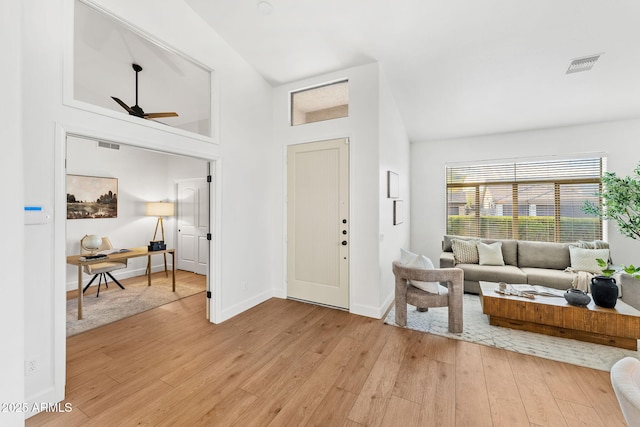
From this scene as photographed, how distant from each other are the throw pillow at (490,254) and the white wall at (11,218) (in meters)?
5.28

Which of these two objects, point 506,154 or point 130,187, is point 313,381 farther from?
point 506,154

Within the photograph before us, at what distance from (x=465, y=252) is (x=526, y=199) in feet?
6.14

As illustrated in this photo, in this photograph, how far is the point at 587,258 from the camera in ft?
13.1

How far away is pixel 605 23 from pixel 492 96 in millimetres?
1442

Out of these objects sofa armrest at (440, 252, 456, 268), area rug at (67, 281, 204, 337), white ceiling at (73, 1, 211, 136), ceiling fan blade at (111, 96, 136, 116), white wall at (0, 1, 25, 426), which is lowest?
area rug at (67, 281, 204, 337)

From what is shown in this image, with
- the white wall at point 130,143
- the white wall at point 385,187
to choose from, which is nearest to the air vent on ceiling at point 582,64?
the white wall at point 385,187

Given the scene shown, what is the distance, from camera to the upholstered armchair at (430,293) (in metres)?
2.88

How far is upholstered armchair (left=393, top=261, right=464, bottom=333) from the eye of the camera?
9.43 feet

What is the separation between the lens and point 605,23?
2471 millimetres

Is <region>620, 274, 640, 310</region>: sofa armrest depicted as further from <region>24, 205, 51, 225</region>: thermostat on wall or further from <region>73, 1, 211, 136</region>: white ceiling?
<region>24, 205, 51, 225</region>: thermostat on wall

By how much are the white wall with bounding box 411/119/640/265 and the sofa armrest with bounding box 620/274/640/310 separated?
184 cm

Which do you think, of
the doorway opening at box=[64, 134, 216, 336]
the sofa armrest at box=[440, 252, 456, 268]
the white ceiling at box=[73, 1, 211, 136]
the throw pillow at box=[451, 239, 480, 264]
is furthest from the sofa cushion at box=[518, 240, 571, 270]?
the white ceiling at box=[73, 1, 211, 136]

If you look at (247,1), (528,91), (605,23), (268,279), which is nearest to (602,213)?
(528,91)

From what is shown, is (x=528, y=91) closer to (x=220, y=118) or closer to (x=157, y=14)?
(x=220, y=118)
